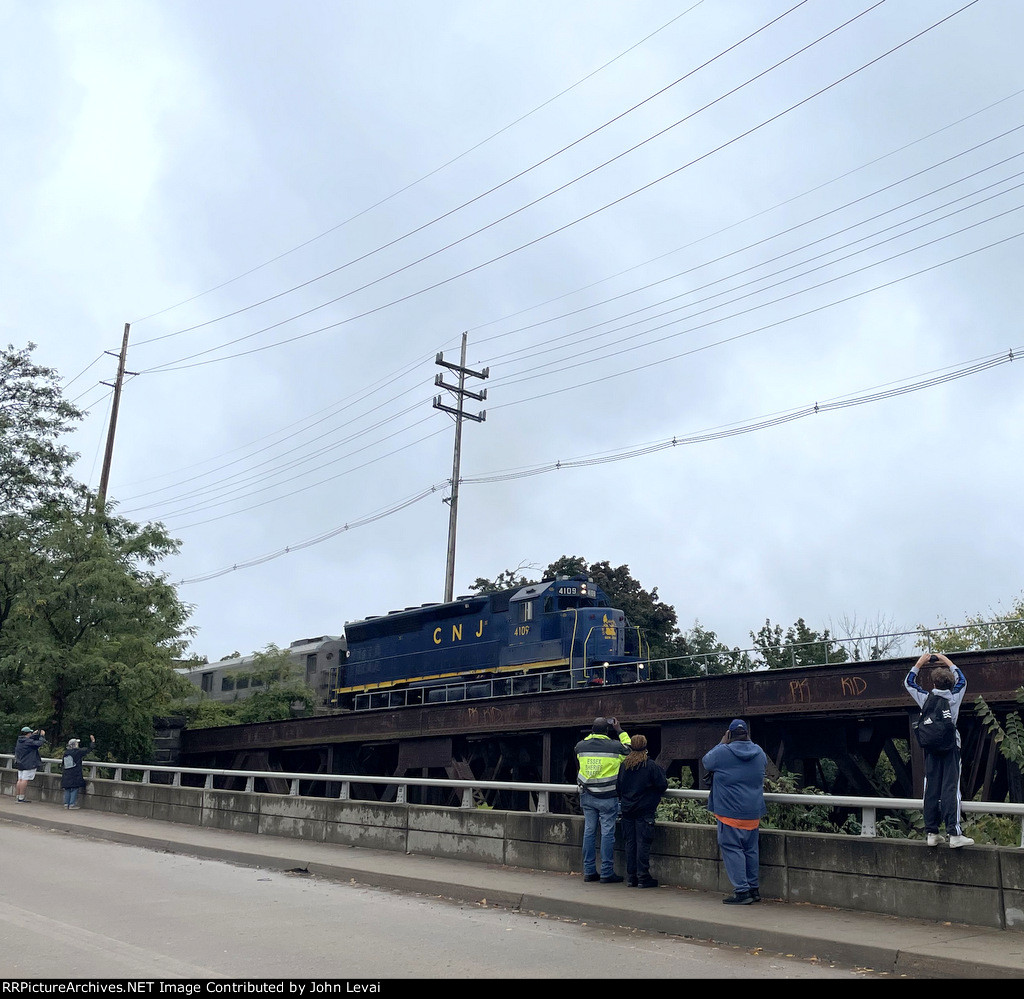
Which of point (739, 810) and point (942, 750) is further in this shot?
point (739, 810)

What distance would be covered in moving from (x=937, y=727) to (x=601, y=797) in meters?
3.95

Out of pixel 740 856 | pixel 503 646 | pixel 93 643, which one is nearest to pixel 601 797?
pixel 740 856

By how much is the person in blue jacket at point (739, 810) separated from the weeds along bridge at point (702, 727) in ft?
24.4

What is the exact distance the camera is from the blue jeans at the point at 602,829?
11352 millimetres

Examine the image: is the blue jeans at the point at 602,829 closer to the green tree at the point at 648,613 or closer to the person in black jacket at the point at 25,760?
the person in black jacket at the point at 25,760

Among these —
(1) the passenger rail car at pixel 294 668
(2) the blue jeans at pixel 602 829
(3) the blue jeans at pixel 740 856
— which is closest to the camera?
(3) the blue jeans at pixel 740 856

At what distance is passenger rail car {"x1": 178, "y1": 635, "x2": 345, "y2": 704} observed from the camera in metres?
43.3

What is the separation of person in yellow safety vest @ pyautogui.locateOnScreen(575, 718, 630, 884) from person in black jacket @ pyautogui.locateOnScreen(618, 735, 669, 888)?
0.26 meters

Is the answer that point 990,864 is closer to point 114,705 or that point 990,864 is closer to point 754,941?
point 754,941

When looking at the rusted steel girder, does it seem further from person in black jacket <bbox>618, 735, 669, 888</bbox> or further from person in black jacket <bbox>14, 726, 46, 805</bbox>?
person in black jacket <bbox>14, 726, 46, 805</bbox>

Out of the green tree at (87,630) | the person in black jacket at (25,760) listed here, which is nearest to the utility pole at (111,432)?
the green tree at (87,630)

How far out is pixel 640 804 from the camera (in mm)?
11000

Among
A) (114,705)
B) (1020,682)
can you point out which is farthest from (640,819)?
(114,705)

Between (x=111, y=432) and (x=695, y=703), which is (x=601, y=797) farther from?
(x=111, y=432)
